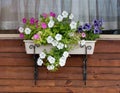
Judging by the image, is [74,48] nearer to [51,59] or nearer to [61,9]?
[51,59]

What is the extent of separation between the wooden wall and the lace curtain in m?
0.22

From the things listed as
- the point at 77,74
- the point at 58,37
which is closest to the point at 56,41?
the point at 58,37

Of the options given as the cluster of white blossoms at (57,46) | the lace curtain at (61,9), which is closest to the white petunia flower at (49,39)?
the cluster of white blossoms at (57,46)

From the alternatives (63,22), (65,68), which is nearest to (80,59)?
(65,68)

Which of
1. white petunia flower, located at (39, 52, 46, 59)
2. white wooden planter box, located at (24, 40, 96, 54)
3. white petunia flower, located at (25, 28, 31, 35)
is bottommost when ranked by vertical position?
white petunia flower, located at (39, 52, 46, 59)

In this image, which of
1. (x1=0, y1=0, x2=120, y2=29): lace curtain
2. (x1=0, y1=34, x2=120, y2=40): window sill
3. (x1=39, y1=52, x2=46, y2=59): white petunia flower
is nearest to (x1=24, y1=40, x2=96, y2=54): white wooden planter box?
(x1=39, y1=52, x2=46, y2=59): white petunia flower

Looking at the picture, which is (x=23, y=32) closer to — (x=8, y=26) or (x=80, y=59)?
(x=8, y=26)

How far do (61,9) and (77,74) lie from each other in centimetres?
60

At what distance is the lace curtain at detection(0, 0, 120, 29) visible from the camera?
12.2 feet

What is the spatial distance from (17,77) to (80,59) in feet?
1.86

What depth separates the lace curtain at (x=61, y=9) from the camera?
3.71 metres

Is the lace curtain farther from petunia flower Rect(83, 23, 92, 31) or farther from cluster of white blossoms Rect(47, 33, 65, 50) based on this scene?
cluster of white blossoms Rect(47, 33, 65, 50)

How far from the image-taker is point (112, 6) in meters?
3.73

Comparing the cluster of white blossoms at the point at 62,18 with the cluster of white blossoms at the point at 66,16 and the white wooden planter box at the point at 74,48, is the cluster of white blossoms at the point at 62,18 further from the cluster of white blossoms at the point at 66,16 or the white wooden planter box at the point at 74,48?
the white wooden planter box at the point at 74,48
